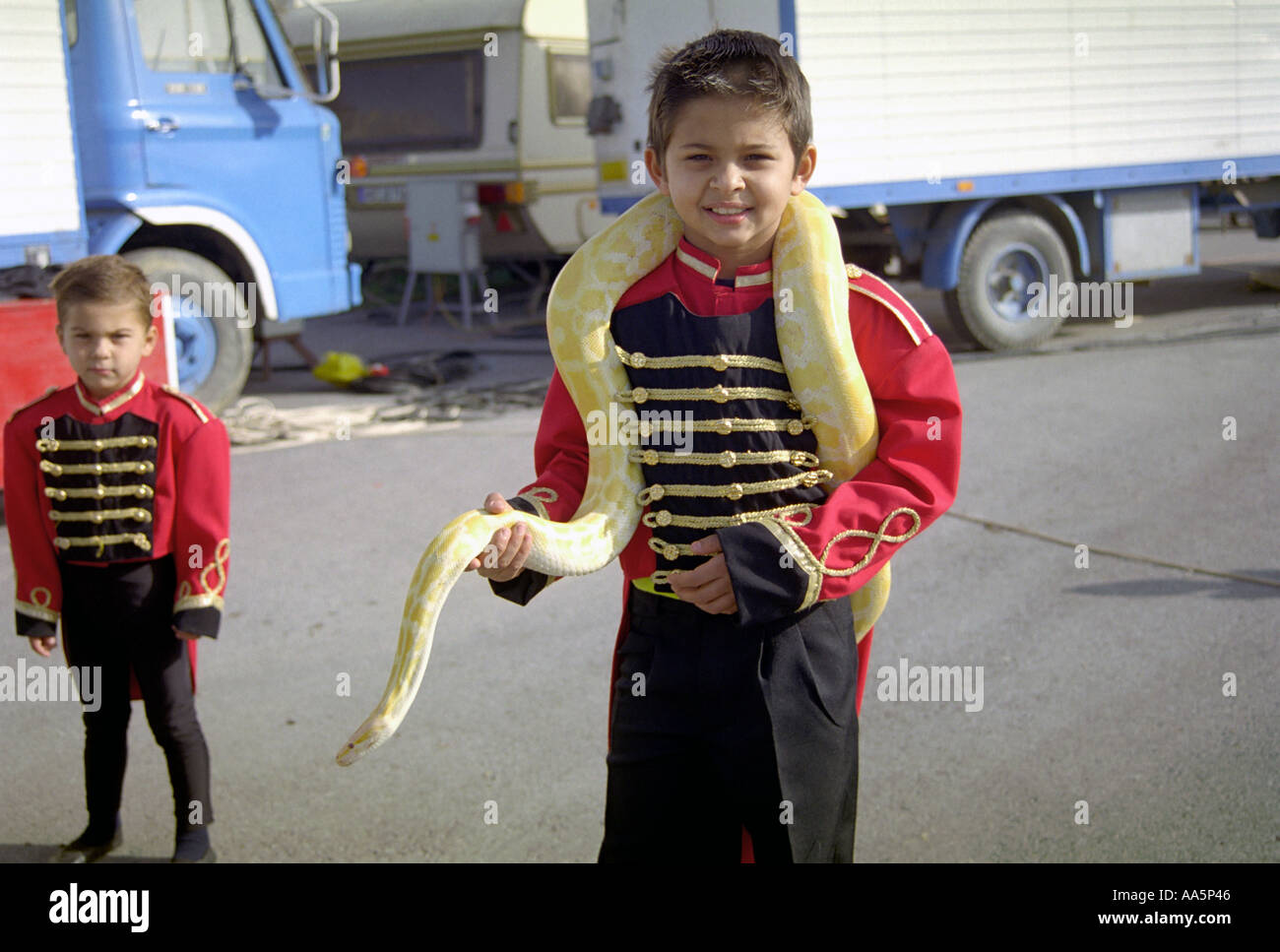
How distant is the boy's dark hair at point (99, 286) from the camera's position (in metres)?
3.61

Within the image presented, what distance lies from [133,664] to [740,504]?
2.07 m

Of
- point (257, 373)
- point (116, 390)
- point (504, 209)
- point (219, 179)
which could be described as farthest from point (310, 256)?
point (116, 390)

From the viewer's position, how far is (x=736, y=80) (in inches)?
93.8

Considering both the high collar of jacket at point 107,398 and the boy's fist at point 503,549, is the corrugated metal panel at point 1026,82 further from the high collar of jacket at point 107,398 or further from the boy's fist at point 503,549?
the boy's fist at point 503,549

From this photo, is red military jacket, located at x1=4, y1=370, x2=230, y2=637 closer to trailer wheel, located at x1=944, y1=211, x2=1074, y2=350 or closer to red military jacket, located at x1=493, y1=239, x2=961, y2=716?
red military jacket, located at x1=493, y1=239, x2=961, y2=716

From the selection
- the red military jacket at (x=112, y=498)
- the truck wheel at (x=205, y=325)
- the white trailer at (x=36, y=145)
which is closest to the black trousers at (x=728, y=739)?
the red military jacket at (x=112, y=498)

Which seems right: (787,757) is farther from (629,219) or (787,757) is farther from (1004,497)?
(1004,497)

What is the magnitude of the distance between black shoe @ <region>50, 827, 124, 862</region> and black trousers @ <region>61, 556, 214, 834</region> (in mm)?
136

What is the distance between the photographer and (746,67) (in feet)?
7.86

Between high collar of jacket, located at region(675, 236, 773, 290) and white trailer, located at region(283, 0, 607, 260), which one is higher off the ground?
white trailer, located at region(283, 0, 607, 260)

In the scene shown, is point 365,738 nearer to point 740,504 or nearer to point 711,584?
point 711,584

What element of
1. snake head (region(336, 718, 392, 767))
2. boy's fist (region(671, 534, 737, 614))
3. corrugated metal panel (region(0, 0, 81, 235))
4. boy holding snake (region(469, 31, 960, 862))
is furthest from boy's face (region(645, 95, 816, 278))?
corrugated metal panel (region(0, 0, 81, 235))

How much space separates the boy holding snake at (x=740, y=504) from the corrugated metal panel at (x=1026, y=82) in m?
8.45

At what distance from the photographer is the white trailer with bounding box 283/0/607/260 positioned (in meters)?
15.0
